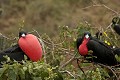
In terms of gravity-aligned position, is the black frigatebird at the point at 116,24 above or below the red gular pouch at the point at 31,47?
above

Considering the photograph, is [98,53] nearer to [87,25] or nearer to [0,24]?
[87,25]

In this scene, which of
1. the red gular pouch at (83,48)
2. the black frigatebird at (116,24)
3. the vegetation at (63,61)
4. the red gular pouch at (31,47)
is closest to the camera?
the vegetation at (63,61)

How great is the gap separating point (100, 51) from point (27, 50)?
0.73 m

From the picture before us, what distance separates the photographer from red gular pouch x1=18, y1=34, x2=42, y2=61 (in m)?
4.41

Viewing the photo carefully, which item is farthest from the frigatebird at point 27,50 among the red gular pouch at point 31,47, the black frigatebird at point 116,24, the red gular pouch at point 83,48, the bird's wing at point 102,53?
the black frigatebird at point 116,24

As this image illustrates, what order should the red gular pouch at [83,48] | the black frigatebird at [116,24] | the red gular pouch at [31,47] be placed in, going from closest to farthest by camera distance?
1. the red gular pouch at [31,47]
2. the red gular pouch at [83,48]
3. the black frigatebird at [116,24]

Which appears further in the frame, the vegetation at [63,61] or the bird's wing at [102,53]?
the bird's wing at [102,53]

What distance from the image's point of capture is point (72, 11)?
43.7ft

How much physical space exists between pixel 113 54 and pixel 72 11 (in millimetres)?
8688

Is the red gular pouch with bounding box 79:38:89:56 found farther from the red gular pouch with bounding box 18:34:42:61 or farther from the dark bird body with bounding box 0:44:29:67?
the dark bird body with bounding box 0:44:29:67

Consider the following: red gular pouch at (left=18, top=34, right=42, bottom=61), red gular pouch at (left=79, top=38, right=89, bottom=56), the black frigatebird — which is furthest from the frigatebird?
the black frigatebird

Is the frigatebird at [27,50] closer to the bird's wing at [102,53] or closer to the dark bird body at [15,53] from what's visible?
the dark bird body at [15,53]

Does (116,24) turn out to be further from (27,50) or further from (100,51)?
(27,50)

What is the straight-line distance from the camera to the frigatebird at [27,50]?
14.5ft
